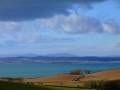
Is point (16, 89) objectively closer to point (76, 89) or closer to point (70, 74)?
point (76, 89)

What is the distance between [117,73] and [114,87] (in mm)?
28367

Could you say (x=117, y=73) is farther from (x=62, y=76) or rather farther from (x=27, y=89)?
(x=27, y=89)

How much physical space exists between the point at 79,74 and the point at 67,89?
2178 cm

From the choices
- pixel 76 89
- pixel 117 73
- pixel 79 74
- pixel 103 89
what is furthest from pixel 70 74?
pixel 103 89

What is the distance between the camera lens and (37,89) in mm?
21469

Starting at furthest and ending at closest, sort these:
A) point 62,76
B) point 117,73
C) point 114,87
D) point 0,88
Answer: point 62,76 → point 117,73 → point 0,88 → point 114,87

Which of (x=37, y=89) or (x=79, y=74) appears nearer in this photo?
(x=37, y=89)

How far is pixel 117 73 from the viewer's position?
42031 mm

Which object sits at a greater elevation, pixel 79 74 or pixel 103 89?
pixel 79 74

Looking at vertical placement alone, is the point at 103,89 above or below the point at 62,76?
below

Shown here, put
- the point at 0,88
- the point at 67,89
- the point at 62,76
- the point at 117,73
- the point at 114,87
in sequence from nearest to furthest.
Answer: the point at 114,87
the point at 0,88
the point at 67,89
the point at 117,73
the point at 62,76

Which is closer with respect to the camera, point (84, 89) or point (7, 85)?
point (7, 85)

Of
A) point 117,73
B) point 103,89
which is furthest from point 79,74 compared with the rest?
point 103,89

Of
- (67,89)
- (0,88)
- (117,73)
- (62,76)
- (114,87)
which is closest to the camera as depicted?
(114,87)
